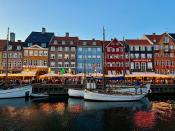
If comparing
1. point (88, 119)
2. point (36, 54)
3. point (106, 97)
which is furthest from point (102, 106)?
point (36, 54)

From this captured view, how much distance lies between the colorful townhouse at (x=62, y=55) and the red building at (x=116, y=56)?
31.8 ft

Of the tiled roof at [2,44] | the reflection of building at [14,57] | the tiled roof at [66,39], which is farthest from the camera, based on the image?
the tiled roof at [66,39]

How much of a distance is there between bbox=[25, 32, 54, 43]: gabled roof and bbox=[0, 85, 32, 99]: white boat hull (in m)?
26.8

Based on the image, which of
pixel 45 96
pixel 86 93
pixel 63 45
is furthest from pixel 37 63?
pixel 86 93

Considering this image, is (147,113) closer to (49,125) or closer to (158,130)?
(158,130)

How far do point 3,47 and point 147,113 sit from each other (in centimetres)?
5215

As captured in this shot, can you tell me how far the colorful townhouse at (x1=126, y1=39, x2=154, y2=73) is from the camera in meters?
75.4

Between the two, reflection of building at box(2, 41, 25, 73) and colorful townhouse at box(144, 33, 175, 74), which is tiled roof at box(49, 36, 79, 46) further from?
colorful townhouse at box(144, 33, 175, 74)

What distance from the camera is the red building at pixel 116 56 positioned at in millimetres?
75000

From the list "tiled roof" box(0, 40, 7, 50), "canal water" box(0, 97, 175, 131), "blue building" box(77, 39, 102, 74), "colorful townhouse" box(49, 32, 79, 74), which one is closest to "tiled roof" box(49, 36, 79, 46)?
"colorful townhouse" box(49, 32, 79, 74)

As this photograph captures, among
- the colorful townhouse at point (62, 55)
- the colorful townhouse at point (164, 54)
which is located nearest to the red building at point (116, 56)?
the colorful townhouse at point (164, 54)

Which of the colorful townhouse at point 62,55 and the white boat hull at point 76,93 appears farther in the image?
the colorful townhouse at point 62,55

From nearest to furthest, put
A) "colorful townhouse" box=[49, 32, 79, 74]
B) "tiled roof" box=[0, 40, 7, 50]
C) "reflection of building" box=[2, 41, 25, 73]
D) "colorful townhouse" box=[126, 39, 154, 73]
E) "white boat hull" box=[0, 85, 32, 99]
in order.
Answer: "white boat hull" box=[0, 85, 32, 99] → "reflection of building" box=[2, 41, 25, 73] → "colorful townhouse" box=[49, 32, 79, 74] → "tiled roof" box=[0, 40, 7, 50] → "colorful townhouse" box=[126, 39, 154, 73]

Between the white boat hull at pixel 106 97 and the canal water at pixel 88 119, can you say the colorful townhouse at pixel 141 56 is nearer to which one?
the white boat hull at pixel 106 97
